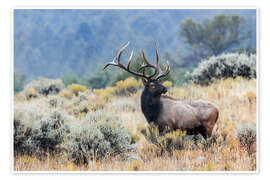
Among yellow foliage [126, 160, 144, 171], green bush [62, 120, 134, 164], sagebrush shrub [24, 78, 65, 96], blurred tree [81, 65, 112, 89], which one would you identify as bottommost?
yellow foliage [126, 160, 144, 171]

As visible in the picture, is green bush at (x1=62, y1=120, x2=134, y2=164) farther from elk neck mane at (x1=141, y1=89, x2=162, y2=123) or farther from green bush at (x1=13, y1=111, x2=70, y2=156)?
elk neck mane at (x1=141, y1=89, x2=162, y2=123)

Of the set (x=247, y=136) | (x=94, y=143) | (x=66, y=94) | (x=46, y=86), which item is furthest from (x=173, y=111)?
(x=46, y=86)

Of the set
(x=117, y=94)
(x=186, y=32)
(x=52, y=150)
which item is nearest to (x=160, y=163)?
(x=52, y=150)

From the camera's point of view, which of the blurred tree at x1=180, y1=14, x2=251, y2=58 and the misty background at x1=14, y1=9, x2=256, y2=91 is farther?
the blurred tree at x1=180, y1=14, x2=251, y2=58

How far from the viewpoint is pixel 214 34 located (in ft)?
61.8

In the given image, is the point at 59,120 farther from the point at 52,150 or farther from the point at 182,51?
the point at 182,51

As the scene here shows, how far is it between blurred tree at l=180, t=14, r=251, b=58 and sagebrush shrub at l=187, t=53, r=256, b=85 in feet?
19.0

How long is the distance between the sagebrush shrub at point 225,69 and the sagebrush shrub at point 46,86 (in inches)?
215

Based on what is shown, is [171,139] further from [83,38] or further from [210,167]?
[83,38]

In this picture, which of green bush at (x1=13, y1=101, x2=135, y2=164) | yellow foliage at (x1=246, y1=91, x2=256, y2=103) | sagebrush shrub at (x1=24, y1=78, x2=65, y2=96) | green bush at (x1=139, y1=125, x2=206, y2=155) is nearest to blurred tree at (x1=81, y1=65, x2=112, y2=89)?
sagebrush shrub at (x1=24, y1=78, x2=65, y2=96)

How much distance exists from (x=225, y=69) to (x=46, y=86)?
23.0 feet

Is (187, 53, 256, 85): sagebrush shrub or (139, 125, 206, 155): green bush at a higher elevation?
(187, 53, 256, 85): sagebrush shrub

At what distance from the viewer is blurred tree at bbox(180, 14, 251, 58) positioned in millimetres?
17734

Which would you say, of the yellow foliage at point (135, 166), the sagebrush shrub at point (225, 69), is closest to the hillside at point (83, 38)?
the sagebrush shrub at point (225, 69)
